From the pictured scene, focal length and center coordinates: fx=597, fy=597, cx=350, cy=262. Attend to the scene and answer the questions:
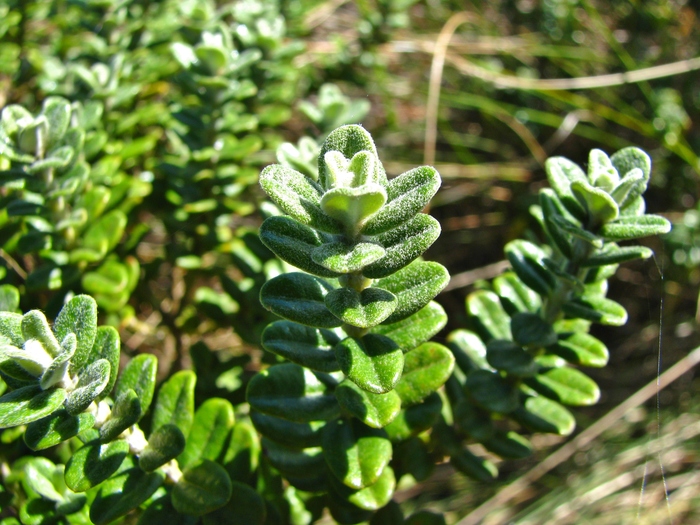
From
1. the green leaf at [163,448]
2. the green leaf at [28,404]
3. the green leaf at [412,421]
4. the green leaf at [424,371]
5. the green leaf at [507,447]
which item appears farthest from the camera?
the green leaf at [507,447]

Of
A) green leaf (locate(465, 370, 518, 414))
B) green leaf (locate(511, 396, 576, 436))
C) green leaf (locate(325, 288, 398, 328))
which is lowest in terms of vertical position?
green leaf (locate(511, 396, 576, 436))

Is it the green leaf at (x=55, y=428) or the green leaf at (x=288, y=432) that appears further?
the green leaf at (x=288, y=432)

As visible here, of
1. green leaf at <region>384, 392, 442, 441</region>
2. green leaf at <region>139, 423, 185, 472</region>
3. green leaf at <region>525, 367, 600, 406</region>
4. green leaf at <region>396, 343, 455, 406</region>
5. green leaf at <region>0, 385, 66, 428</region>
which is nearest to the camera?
green leaf at <region>0, 385, 66, 428</region>

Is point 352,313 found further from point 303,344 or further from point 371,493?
point 371,493

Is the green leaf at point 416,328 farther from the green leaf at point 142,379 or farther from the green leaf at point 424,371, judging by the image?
the green leaf at point 142,379

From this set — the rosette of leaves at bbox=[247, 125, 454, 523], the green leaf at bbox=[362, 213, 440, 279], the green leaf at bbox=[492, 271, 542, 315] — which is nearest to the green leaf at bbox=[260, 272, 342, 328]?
the rosette of leaves at bbox=[247, 125, 454, 523]

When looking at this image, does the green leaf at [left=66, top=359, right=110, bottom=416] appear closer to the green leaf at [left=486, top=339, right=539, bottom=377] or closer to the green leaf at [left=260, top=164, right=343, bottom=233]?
the green leaf at [left=260, top=164, right=343, bottom=233]

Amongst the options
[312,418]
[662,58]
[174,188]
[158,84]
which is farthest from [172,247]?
[662,58]

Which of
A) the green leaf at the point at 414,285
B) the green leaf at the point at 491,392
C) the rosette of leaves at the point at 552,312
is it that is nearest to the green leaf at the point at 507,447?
the rosette of leaves at the point at 552,312
